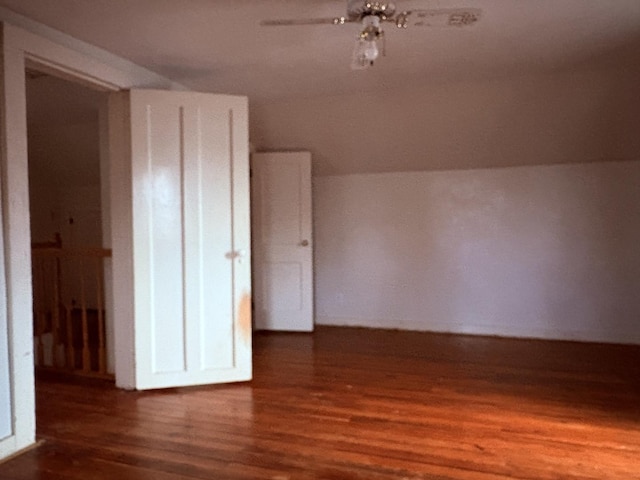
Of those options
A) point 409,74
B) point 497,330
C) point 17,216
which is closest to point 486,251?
point 497,330

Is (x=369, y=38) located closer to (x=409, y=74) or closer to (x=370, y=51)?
(x=370, y=51)

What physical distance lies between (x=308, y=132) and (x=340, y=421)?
117 inches

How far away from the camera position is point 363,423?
106 inches

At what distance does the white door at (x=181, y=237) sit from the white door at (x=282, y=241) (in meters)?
1.62

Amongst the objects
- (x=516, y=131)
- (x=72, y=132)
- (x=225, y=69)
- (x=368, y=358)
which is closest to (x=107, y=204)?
(x=225, y=69)

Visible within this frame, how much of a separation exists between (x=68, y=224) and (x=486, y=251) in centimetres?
505

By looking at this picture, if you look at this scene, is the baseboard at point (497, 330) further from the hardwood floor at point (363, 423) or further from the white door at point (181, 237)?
the white door at point (181, 237)

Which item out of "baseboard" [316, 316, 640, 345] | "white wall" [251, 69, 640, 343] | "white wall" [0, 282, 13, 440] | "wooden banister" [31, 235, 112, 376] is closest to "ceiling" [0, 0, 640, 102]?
"white wall" [251, 69, 640, 343]

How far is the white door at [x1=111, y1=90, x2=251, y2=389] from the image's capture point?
319 cm

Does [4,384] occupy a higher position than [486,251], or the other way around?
[486,251]

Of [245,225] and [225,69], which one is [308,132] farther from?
[245,225]

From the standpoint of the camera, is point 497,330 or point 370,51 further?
point 497,330

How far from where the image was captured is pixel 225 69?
3451 millimetres

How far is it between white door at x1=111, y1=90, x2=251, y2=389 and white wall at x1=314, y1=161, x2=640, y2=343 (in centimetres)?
208
